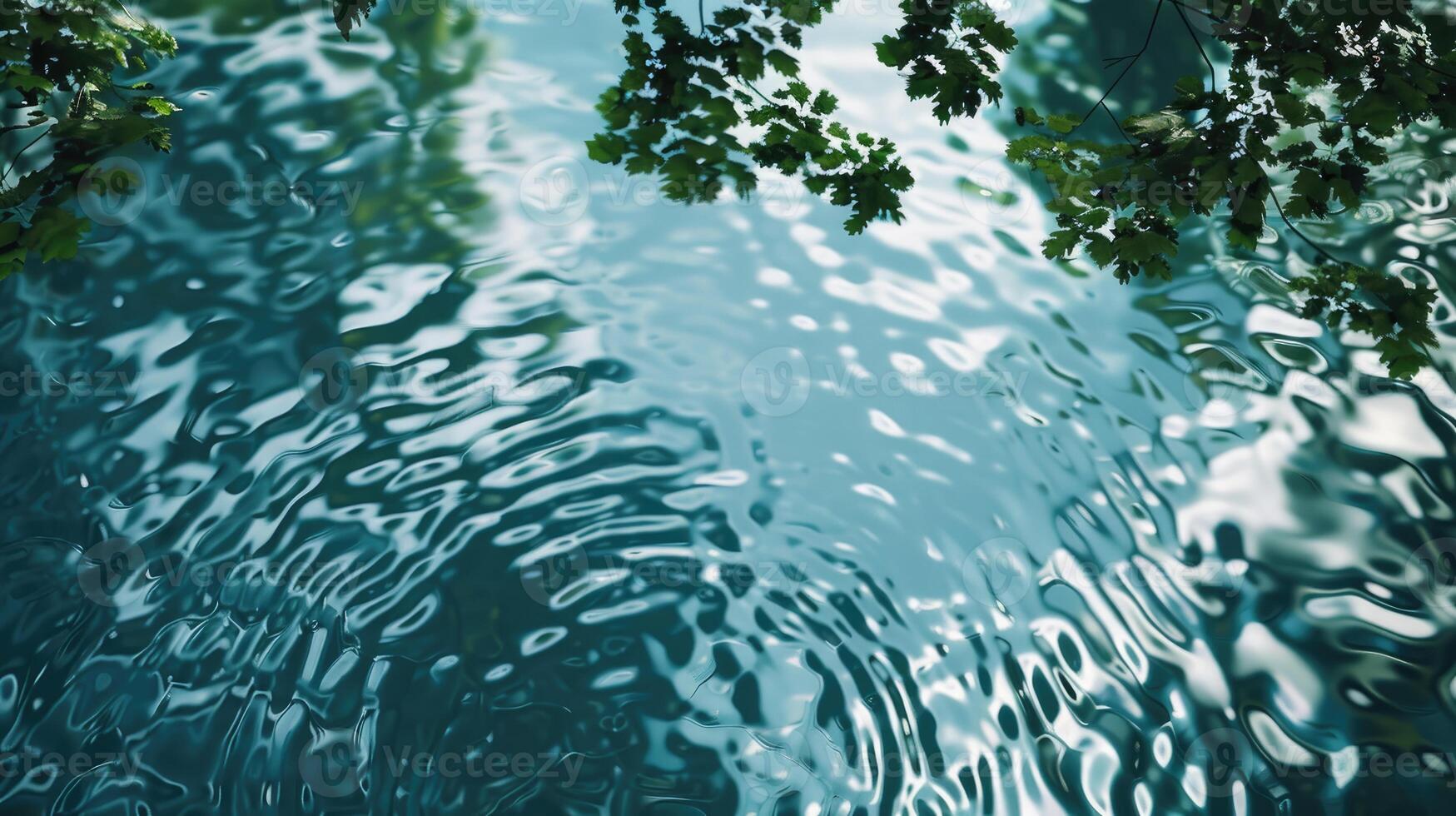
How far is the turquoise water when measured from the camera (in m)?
3.05

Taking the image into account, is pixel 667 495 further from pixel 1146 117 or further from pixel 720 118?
pixel 1146 117

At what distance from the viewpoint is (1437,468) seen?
3.70 metres

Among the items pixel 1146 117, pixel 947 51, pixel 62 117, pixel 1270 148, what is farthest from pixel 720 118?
pixel 62 117

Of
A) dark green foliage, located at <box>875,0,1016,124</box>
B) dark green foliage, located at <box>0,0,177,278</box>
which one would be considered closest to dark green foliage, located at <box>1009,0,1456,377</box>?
dark green foliage, located at <box>875,0,1016,124</box>

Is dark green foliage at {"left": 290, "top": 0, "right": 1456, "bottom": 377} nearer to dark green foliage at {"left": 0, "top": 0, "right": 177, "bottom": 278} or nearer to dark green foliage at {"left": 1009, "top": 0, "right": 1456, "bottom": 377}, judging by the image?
dark green foliage at {"left": 1009, "top": 0, "right": 1456, "bottom": 377}

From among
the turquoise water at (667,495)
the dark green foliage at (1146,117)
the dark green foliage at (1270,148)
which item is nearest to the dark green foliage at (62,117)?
the dark green foliage at (1146,117)

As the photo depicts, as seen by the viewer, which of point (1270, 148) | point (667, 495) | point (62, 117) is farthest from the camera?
point (667, 495)

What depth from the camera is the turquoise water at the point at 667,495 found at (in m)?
3.05

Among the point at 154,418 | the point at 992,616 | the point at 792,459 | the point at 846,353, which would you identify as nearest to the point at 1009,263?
the point at 846,353

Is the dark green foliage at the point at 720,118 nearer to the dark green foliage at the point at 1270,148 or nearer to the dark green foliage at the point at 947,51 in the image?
the dark green foliage at the point at 947,51

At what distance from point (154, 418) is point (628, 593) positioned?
67.8 inches

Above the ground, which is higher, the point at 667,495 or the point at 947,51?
the point at 947,51

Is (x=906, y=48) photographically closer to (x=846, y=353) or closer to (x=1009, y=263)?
(x=846, y=353)

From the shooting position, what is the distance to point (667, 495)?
3596mm
